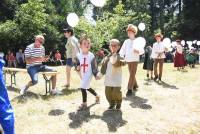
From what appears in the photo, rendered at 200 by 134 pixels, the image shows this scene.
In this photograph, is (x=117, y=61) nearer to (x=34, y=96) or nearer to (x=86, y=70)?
(x=86, y=70)

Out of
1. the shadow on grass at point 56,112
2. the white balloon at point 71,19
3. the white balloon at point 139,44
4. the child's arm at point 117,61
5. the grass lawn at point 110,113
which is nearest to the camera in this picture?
the grass lawn at point 110,113

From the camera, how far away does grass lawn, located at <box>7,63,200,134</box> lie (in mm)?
8922

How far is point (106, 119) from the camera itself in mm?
9406

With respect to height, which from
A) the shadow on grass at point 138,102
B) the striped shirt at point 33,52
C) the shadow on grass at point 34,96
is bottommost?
the shadow on grass at point 138,102

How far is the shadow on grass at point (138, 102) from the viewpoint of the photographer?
10.7 meters

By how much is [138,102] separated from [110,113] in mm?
1523

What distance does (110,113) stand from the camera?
9797 mm

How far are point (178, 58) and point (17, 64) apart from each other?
50.4 ft

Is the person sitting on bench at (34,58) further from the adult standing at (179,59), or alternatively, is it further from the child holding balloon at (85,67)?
the adult standing at (179,59)

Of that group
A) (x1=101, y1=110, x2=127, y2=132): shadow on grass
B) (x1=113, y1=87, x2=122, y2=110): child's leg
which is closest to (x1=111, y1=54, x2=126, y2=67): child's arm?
(x1=113, y1=87, x2=122, y2=110): child's leg

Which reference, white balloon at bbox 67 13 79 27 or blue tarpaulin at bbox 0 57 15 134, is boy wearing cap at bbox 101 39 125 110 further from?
blue tarpaulin at bbox 0 57 15 134

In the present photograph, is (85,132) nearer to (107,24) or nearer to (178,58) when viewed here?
(178,58)

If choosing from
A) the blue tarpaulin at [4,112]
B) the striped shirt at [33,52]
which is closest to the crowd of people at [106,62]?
the striped shirt at [33,52]

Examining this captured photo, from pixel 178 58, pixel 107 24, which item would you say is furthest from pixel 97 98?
pixel 107 24
